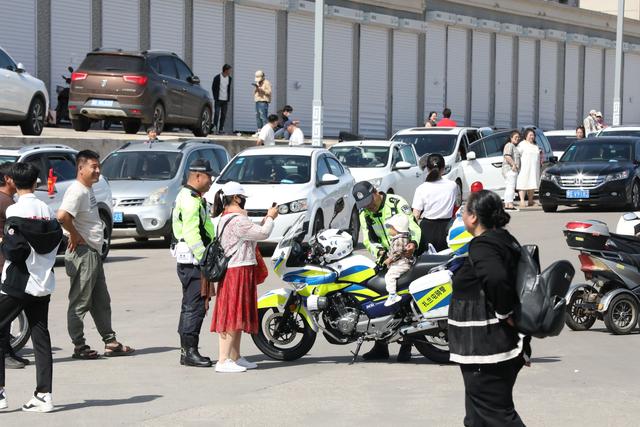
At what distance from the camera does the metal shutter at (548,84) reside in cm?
6069

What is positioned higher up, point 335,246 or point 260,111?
point 260,111

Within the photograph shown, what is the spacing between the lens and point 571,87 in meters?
63.0

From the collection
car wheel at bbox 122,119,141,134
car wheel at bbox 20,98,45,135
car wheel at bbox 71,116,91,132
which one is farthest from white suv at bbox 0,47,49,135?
car wheel at bbox 122,119,141,134

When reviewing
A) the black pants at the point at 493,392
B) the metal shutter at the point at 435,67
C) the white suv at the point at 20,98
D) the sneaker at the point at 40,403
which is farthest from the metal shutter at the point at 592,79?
the black pants at the point at 493,392

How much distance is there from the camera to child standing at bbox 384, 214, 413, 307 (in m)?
11.0

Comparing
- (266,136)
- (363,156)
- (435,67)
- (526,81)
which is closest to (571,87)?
(526,81)

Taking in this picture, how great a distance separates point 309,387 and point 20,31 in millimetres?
25850

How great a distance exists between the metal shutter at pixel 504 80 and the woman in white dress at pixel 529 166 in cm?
2786

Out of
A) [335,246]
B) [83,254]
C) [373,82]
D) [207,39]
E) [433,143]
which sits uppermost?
[207,39]

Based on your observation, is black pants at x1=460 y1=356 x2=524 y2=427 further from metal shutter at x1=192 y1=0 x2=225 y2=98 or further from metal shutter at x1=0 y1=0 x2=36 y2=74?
metal shutter at x1=192 y1=0 x2=225 y2=98

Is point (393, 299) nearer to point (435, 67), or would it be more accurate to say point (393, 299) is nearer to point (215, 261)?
point (215, 261)

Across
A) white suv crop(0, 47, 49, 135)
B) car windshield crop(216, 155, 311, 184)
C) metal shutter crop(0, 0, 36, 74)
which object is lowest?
car windshield crop(216, 155, 311, 184)

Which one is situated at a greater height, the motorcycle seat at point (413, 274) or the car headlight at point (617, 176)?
the car headlight at point (617, 176)

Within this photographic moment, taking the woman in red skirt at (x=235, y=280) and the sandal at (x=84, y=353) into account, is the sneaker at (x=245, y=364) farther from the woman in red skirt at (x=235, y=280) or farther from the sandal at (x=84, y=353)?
the sandal at (x=84, y=353)
